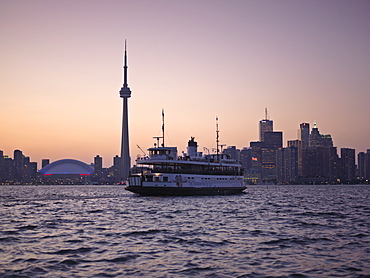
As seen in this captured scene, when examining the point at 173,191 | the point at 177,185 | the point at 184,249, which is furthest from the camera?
the point at 177,185

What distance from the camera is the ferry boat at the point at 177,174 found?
3389 inches

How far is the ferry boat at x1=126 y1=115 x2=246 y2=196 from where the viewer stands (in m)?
86.1

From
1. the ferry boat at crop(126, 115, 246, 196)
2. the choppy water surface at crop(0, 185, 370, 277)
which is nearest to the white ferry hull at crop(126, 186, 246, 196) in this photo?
the ferry boat at crop(126, 115, 246, 196)

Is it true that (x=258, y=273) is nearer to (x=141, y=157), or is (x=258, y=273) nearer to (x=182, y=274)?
(x=182, y=274)

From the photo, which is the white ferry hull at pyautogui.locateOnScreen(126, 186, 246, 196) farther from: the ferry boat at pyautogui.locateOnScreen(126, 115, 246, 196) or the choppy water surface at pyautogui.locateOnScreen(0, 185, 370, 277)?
the choppy water surface at pyautogui.locateOnScreen(0, 185, 370, 277)

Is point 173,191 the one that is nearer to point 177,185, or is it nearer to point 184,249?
point 177,185

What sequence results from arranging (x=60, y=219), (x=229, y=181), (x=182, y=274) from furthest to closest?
(x=229, y=181)
(x=60, y=219)
(x=182, y=274)

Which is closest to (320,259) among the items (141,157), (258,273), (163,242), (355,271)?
(355,271)

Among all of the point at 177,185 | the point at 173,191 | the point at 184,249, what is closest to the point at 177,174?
the point at 177,185

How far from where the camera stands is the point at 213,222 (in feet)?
136

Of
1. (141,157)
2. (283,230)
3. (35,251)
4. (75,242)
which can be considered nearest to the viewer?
(35,251)

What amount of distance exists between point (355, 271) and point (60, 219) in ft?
111

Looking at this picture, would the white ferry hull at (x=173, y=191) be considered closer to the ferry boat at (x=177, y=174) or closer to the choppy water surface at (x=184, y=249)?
the ferry boat at (x=177, y=174)

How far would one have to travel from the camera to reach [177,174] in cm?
8919
